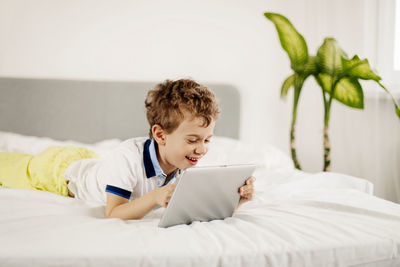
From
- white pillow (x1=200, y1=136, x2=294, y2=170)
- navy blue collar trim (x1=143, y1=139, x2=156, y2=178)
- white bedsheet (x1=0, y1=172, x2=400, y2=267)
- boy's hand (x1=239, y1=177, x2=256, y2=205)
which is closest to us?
white bedsheet (x1=0, y1=172, x2=400, y2=267)

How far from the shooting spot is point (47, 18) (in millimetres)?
2342

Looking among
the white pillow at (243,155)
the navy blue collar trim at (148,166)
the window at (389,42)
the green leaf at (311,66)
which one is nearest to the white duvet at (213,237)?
the navy blue collar trim at (148,166)

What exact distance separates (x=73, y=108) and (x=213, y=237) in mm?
1678

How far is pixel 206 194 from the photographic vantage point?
0.89 metres

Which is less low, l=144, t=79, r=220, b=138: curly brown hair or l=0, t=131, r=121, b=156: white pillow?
l=144, t=79, r=220, b=138: curly brown hair

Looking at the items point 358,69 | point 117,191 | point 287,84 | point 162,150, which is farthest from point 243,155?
point 117,191

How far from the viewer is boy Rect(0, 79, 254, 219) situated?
99cm

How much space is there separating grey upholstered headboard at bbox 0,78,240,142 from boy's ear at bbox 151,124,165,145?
1.24m

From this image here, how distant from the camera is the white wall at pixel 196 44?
2.32 metres

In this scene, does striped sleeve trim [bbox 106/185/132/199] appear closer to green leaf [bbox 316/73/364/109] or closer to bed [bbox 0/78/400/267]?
bed [bbox 0/78/400/267]

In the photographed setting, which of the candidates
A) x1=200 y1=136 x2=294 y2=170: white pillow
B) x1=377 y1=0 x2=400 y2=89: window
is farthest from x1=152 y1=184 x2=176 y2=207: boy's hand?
→ x1=377 y1=0 x2=400 y2=89: window

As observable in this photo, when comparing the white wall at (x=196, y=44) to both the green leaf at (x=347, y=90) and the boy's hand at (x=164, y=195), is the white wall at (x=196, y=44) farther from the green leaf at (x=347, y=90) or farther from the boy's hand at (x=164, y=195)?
the boy's hand at (x=164, y=195)

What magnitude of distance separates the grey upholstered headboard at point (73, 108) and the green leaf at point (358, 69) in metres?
1.16

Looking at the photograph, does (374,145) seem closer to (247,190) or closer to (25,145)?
(247,190)
